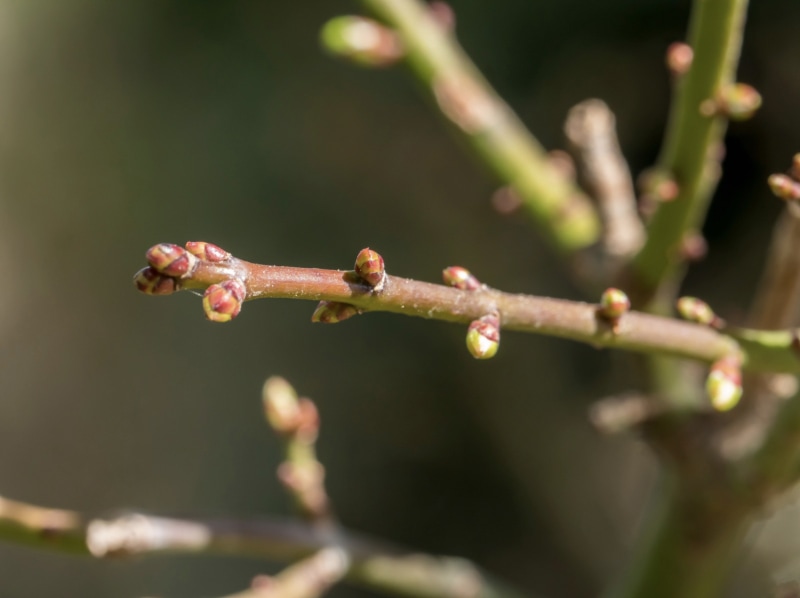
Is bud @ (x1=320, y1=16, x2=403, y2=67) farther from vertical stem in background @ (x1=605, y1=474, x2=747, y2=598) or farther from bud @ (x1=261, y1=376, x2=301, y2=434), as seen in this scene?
vertical stem in background @ (x1=605, y1=474, x2=747, y2=598)

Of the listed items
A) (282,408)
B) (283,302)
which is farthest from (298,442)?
(283,302)

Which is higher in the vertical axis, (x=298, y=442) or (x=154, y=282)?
(x=298, y=442)

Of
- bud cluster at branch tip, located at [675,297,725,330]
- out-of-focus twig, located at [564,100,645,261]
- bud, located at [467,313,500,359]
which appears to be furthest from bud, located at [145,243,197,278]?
out-of-focus twig, located at [564,100,645,261]

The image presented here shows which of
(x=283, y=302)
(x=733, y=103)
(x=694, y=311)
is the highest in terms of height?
(x=283, y=302)

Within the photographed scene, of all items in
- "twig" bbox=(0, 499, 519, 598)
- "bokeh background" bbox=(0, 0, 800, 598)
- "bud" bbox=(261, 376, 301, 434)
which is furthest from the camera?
"bokeh background" bbox=(0, 0, 800, 598)

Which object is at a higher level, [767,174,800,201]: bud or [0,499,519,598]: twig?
[767,174,800,201]: bud

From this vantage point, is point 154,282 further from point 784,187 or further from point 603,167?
point 603,167

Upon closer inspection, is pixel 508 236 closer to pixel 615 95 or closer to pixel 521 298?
pixel 615 95

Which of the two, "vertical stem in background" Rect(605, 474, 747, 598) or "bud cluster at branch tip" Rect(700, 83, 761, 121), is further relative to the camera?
"vertical stem in background" Rect(605, 474, 747, 598)
